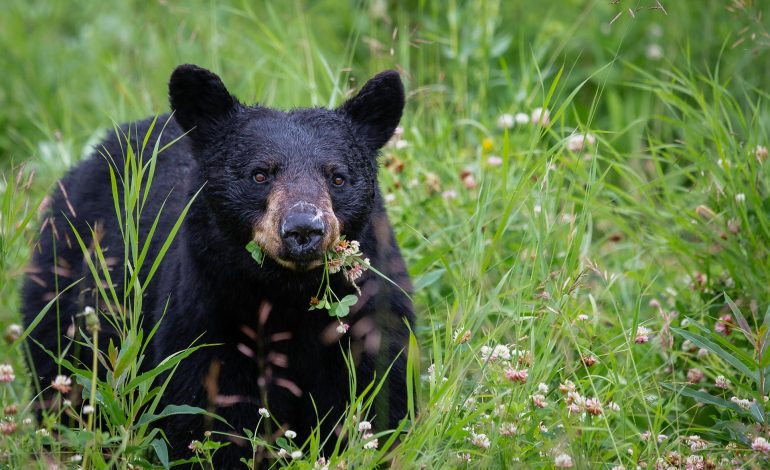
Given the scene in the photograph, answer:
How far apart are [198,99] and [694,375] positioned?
2.28 m

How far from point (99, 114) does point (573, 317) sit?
4731mm

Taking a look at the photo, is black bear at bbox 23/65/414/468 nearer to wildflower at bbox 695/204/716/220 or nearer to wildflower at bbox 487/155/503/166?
wildflower at bbox 487/155/503/166

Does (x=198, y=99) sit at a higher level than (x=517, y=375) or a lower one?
higher

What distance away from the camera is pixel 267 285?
4.13 metres

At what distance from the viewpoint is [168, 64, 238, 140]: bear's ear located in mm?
4355

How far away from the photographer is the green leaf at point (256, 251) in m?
3.93

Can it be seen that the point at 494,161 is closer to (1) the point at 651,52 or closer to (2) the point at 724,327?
(2) the point at 724,327

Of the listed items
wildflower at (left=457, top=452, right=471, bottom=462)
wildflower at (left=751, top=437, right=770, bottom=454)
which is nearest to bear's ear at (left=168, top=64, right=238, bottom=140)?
wildflower at (left=457, top=452, right=471, bottom=462)

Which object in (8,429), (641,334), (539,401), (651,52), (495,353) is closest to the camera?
(8,429)

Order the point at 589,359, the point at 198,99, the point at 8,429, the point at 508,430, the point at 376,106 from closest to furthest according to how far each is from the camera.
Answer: the point at 8,429 → the point at 508,430 → the point at 589,359 → the point at 198,99 → the point at 376,106

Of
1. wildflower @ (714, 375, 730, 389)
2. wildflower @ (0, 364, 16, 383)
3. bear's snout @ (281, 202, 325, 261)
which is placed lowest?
wildflower @ (714, 375, 730, 389)

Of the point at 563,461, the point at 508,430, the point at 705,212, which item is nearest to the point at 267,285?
the point at 508,430

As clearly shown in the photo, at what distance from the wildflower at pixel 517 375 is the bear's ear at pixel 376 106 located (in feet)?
4.02

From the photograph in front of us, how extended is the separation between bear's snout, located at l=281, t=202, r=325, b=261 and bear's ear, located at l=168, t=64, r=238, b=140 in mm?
821
